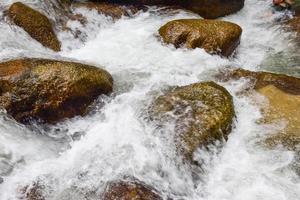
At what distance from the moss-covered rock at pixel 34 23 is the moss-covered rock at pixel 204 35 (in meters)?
2.39

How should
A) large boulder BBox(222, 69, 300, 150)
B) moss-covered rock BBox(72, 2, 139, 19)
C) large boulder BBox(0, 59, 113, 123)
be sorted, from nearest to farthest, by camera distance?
1. large boulder BBox(222, 69, 300, 150)
2. large boulder BBox(0, 59, 113, 123)
3. moss-covered rock BBox(72, 2, 139, 19)

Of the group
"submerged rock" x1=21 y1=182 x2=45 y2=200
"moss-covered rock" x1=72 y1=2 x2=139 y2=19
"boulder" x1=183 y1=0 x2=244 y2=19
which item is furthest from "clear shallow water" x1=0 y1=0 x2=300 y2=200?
"boulder" x1=183 y1=0 x2=244 y2=19

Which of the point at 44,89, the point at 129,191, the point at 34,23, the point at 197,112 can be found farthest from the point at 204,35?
the point at 129,191

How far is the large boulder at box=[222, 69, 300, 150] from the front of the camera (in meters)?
6.17

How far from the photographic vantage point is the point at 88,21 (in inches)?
392

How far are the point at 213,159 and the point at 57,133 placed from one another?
2346mm

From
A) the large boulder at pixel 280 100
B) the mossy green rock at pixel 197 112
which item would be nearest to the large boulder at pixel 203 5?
the large boulder at pixel 280 100

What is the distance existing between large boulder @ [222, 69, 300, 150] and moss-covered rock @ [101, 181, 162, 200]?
208 cm

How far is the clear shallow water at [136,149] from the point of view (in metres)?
5.30

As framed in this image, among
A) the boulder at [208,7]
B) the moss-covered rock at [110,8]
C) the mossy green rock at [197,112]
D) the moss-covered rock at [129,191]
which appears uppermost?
the moss-covered rock at [129,191]

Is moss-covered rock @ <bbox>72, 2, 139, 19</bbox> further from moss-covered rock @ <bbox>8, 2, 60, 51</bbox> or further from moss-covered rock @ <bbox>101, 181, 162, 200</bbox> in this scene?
moss-covered rock @ <bbox>101, 181, 162, 200</bbox>

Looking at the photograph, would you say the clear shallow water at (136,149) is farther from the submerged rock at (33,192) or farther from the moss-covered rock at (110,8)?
the moss-covered rock at (110,8)

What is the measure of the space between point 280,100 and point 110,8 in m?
5.36

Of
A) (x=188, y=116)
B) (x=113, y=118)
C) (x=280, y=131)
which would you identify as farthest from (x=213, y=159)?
(x=113, y=118)
